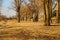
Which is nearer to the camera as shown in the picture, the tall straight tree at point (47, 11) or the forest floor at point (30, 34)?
the forest floor at point (30, 34)

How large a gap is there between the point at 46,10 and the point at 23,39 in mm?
10245

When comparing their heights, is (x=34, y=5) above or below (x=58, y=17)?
above

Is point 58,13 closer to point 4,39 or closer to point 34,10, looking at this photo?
point 34,10

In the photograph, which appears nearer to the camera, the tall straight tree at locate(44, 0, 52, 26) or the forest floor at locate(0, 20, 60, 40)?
the forest floor at locate(0, 20, 60, 40)

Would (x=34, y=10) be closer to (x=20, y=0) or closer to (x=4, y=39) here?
(x=20, y=0)

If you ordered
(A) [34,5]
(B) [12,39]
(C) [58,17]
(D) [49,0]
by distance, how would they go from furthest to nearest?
(A) [34,5] < (C) [58,17] < (D) [49,0] < (B) [12,39]

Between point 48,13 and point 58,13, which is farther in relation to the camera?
point 58,13

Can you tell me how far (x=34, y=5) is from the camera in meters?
43.1

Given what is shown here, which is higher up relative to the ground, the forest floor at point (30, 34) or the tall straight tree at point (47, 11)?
the tall straight tree at point (47, 11)

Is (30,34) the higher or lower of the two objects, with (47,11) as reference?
lower

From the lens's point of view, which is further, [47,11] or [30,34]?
[47,11]

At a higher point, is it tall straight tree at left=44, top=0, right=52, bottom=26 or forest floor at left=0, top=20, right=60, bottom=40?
tall straight tree at left=44, top=0, right=52, bottom=26

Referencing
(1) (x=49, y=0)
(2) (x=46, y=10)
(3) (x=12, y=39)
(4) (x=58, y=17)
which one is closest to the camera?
(3) (x=12, y=39)

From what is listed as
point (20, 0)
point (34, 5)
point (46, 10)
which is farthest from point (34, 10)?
point (46, 10)
